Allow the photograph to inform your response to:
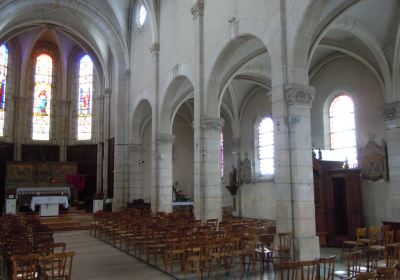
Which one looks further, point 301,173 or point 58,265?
point 301,173

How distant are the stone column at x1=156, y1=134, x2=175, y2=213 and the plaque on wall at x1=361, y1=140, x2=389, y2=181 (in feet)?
29.5

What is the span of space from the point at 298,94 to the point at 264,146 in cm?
1292

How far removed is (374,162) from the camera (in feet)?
49.2

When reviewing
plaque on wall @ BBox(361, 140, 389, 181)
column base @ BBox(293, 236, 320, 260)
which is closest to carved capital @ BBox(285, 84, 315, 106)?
column base @ BBox(293, 236, 320, 260)

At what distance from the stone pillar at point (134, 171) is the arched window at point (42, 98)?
11.0 meters

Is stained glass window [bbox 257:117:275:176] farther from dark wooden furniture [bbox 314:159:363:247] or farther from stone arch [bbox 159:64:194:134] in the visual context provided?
dark wooden furniture [bbox 314:159:363:247]

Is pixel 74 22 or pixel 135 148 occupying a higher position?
pixel 74 22

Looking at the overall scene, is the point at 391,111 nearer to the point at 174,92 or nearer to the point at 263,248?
the point at 263,248

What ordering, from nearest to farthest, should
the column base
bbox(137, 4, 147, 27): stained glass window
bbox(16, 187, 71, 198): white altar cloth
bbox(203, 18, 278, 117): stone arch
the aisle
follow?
the aisle → the column base → bbox(203, 18, 278, 117): stone arch → bbox(137, 4, 147, 27): stained glass window → bbox(16, 187, 71, 198): white altar cloth

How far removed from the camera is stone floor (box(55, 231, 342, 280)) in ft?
26.9

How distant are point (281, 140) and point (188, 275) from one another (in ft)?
13.6

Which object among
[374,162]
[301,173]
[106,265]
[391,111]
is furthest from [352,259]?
[374,162]

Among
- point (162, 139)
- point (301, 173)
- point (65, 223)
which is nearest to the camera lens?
point (301, 173)

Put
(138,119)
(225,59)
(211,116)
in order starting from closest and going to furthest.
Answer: (225,59)
(211,116)
(138,119)
